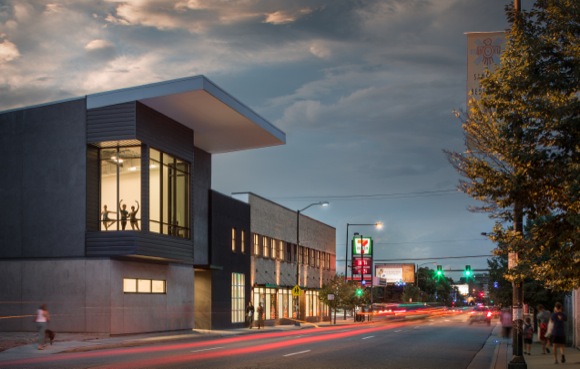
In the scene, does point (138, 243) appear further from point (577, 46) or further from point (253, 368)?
point (577, 46)

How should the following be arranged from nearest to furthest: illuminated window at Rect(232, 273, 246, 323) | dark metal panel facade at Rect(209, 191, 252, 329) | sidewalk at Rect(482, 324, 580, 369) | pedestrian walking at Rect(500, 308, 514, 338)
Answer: sidewalk at Rect(482, 324, 580, 369) < pedestrian walking at Rect(500, 308, 514, 338) < dark metal panel facade at Rect(209, 191, 252, 329) < illuminated window at Rect(232, 273, 246, 323)

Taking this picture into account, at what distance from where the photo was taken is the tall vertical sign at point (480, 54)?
54.0ft

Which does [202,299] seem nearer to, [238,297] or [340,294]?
[238,297]

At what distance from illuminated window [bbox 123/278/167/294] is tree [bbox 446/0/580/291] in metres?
24.6

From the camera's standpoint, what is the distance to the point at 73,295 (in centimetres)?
3509

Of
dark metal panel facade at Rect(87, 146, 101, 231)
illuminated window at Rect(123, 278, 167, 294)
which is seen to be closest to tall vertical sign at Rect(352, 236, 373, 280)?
illuminated window at Rect(123, 278, 167, 294)

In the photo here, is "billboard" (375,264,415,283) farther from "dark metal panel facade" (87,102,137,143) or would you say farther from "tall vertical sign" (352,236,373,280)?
"dark metal panel facade" (87,102,137,143)

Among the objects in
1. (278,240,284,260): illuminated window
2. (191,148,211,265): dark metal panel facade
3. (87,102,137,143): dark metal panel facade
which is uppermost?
(87,102,137,143): dark metal panel facade

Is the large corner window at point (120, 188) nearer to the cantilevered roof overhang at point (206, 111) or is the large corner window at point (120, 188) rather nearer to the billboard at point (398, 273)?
the cantilevered roof overhang at point (206, 111)

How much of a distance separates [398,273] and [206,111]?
108028 millimetres

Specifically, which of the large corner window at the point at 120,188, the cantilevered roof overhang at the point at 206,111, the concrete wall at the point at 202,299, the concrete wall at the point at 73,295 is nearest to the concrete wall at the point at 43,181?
the concrete wall at the point at 73,295

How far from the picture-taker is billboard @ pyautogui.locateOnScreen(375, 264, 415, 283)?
141125mm

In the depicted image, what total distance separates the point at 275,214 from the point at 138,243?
25.6 metres

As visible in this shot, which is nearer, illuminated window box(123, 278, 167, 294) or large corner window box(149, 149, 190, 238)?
illuminated window box(123, 278, 167, 294)
